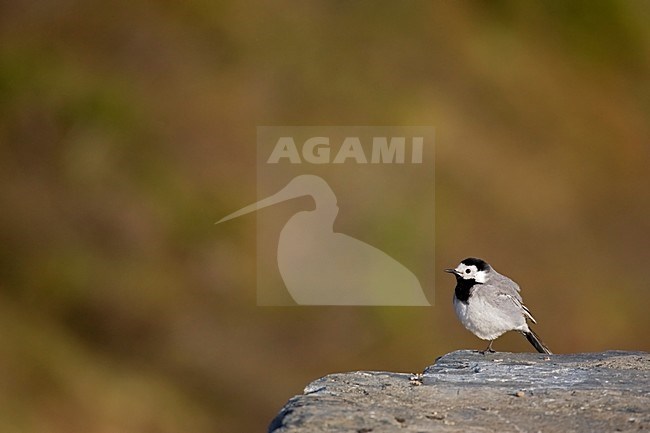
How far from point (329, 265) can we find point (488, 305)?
11.9 ft

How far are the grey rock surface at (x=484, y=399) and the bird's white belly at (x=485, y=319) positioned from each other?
3.54 ft

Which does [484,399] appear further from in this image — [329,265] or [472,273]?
[329,265]

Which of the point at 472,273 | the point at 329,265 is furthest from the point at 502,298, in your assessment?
the point at 329,265

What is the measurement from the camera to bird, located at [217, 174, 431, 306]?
916 cm

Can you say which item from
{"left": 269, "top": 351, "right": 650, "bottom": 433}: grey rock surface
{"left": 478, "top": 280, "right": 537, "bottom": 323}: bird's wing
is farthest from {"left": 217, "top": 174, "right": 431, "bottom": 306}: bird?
{"left": 269, "top": 351, "right": 650, "bottom": 433}: grey rock surface

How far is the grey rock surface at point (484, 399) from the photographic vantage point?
3.35 metres

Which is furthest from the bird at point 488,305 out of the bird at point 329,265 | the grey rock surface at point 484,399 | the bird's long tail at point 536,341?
the bird at point 329,265

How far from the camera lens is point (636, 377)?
13.6 feet

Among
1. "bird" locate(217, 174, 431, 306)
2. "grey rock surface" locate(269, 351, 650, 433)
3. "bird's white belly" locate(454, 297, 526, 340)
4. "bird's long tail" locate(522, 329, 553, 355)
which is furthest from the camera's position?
"bird" locate(217, 174, 431, 306)

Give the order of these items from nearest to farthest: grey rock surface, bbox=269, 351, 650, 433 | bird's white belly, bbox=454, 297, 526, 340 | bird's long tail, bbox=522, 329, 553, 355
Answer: grey rock surface, bbox=269, 351, 650, 433 → bird's white belly, bbox=454, 297, 526, 340 → bird's long tail, bbox=522, 329, 553, 355

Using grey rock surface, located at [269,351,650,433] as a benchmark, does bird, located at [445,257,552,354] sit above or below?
above

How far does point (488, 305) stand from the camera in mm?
5617

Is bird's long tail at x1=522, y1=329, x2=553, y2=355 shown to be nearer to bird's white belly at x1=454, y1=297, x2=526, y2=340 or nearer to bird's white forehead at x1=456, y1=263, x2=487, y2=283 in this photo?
bird's white belly at x1=454, y1=297, x2=526, y2=340

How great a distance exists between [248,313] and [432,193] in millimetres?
1804
